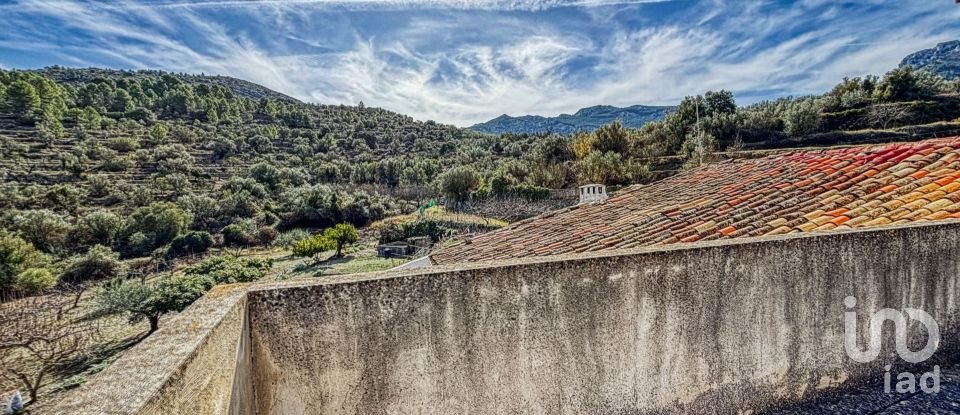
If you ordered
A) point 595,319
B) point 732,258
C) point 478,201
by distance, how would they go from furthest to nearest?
point 478,201, point 732,258, point 595,319

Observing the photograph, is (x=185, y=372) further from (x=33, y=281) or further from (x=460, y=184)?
(x=460, y=184)

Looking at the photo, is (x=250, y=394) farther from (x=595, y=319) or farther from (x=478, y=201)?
(x=478, y=201)

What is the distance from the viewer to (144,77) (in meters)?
90.8

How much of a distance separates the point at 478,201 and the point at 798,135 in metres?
23.6

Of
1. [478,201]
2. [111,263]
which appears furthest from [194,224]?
[478,201]

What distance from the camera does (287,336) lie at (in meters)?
1.97

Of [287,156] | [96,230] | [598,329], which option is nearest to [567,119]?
[287,156]

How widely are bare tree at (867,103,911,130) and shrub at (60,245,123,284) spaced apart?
51.2 meters

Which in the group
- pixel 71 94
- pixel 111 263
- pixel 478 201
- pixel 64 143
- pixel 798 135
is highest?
pixel 71 94

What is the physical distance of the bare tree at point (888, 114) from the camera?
26625mm

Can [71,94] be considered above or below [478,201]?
above

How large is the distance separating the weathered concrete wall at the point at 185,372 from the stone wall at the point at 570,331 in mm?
10

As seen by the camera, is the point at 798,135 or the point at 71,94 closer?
the point at 798,135

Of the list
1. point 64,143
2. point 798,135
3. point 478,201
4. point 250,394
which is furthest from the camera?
point 64,143
